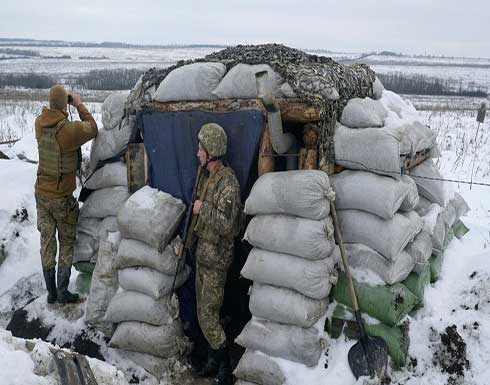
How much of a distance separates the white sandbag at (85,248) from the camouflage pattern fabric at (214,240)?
1.41 m

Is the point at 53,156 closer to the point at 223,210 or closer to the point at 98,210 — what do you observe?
the point at 98,210

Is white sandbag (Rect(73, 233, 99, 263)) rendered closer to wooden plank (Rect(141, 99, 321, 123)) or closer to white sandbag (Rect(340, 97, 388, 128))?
wooden plank (Rect(141, 99, 321, 123))

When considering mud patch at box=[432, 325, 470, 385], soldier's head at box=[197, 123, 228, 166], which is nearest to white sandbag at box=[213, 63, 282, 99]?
soldier's head at box=[197, 123, 228, 166]

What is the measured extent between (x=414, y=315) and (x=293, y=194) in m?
1.48

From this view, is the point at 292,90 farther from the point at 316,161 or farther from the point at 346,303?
the point at 346,303

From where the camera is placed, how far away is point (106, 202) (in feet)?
15.5

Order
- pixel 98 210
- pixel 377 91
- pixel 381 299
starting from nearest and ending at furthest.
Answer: pixel 381 299, pixel 98 210, pixel 377 91

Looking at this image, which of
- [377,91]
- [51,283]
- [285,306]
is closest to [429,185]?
[377,91]

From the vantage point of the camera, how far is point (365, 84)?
4840mm

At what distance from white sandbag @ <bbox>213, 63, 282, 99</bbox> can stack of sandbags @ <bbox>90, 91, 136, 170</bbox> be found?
118 cm

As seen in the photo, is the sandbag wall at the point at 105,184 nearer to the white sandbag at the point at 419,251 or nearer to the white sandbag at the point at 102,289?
the white sandbag at the point at 102,289

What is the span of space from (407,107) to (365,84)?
56 cm

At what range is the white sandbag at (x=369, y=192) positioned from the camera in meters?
3.59

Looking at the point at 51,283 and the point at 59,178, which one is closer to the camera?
the point at 59,178
